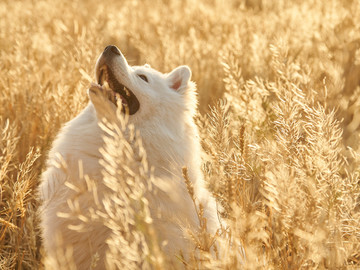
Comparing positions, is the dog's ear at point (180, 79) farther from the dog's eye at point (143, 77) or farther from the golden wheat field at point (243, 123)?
the golden wheat field at point (243, 123)

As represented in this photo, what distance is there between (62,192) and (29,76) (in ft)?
6.50

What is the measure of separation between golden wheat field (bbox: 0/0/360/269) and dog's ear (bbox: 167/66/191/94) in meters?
0.42

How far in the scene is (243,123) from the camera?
2.37 metres

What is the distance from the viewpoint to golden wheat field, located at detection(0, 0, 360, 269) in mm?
1601

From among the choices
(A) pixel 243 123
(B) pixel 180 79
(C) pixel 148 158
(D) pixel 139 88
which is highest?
(A) pixel 243 123

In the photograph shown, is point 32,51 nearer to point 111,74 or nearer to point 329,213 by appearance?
point 111,74

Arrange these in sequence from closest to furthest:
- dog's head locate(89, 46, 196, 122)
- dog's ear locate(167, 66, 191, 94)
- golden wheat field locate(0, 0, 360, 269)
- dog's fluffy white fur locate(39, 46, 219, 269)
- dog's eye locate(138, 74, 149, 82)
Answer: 1. golden wheat field locate(0, 0, 360, 269)
2. dog's fluffy white fur locate(39, 46, 219, 269)
3. dog's head locate(89, 46, 196, 122)
4. dog's eye locate(138, 74, 149, 82)
5. dog's ear locate(167, 66, 191, 94)

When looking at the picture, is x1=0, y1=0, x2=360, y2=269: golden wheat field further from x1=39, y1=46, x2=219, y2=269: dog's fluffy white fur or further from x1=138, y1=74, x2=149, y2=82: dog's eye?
x1=138, y1=74, x2=149, y2=82: dog's eye

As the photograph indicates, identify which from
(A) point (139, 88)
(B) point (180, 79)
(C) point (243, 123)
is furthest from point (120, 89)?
(C) point (243, 123)

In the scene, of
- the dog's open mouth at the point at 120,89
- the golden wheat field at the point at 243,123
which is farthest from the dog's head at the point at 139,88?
the golden wheat field at the point at 243,123

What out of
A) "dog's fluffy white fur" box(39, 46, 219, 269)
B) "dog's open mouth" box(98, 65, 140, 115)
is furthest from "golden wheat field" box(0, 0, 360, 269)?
"dog's open mouth" box(98, 65, 140, 115)

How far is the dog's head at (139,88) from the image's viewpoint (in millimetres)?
3104

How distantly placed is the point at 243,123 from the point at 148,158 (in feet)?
2.61

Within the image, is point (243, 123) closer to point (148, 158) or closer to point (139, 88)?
point (148, 158)
